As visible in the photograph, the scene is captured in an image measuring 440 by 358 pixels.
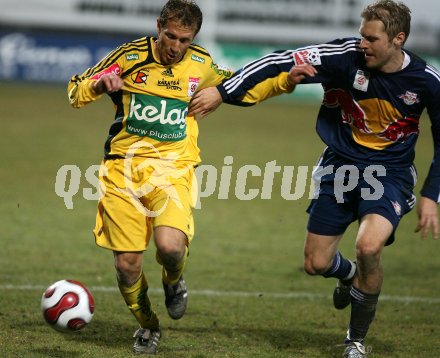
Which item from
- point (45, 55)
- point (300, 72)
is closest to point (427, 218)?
point (300, 72)

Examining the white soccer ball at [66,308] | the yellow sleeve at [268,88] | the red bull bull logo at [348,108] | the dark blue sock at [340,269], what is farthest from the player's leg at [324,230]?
the white soccer ball at [66,308]

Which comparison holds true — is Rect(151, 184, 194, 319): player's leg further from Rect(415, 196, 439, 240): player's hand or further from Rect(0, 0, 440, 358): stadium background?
Rect(415, 196, 439, 240): player's hand

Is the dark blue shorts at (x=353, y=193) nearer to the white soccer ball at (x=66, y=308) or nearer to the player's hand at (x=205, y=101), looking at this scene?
the player's hand at (x=205, y=101)

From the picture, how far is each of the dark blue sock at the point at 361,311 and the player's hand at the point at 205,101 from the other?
1554 millimetres

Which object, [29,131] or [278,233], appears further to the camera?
[29,131]

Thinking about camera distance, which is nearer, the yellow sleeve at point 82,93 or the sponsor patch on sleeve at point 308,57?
the yellow sleeve at point 82,93

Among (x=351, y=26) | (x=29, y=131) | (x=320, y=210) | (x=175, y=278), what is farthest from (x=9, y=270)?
(x=351, y=26)

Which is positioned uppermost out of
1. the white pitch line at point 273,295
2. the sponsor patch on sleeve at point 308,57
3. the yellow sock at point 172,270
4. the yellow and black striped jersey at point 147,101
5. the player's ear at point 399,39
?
the player's ear at point 399,39

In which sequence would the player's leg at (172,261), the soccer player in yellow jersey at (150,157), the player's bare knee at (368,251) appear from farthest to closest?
the soccer player in yellow jersey at (150,157), the player's leg at (172,261), the player's bare knee at (368,251)

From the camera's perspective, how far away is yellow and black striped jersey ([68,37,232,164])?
601 cm

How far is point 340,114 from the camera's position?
249 inches

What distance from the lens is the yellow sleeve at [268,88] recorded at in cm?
622

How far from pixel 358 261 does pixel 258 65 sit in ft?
5.07

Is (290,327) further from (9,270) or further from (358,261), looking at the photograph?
(9,270)
